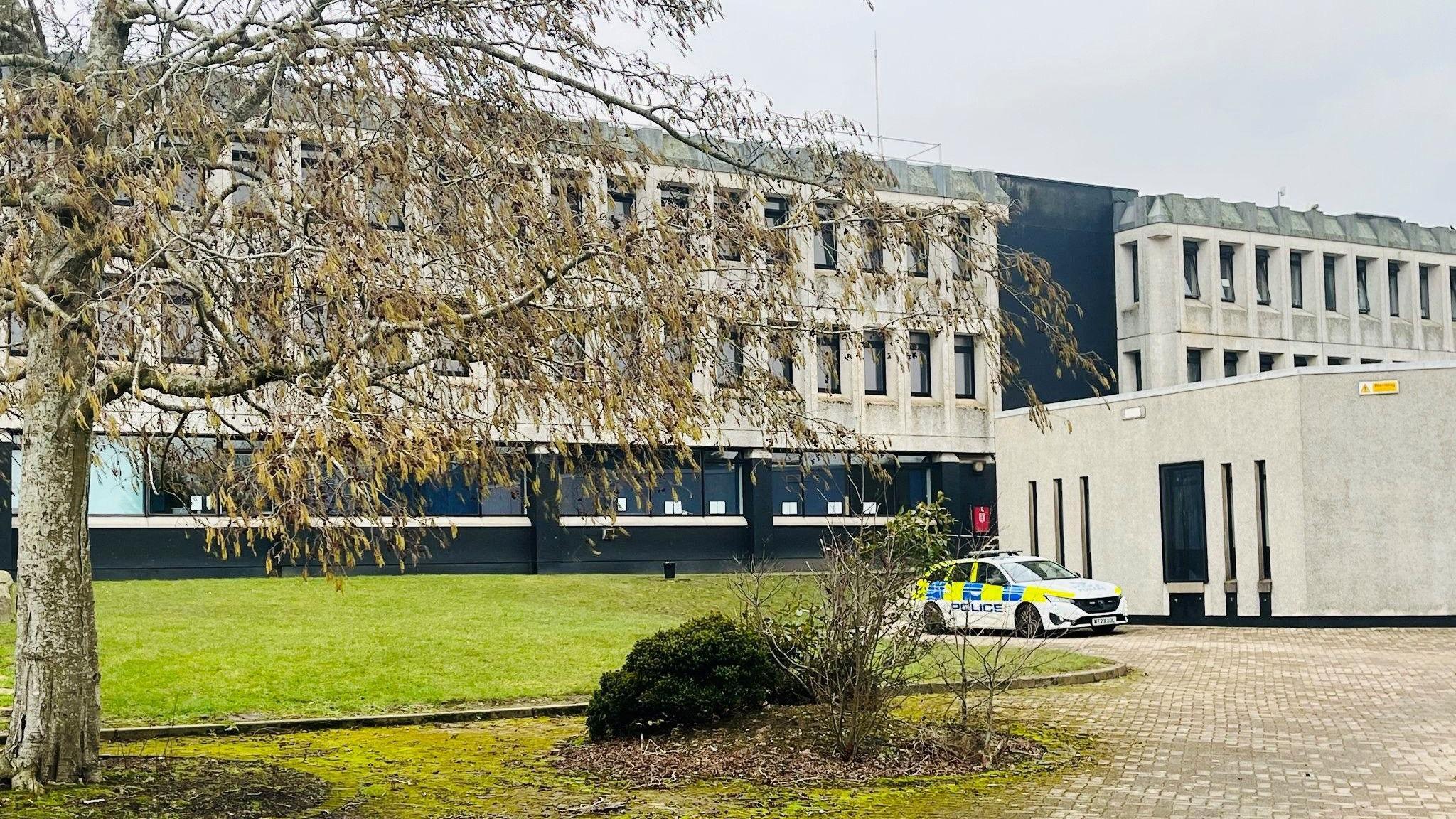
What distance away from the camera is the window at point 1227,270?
173ft

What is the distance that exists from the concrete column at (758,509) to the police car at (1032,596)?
1733 cm

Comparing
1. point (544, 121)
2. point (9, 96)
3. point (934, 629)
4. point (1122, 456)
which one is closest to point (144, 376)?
point (9, 96)

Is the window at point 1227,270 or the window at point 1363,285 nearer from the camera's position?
the window at point 1227,270

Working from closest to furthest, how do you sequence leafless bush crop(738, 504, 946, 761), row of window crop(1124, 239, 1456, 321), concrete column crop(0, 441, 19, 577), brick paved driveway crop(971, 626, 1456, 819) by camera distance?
1. brick paved driveway crop(971, 626, 1456, 819)
2. leafless bush crop(738, 504, 946, 761)
3. concrete column crop(0, 441, 19, 577)
4. row of window crop(1124, 239, 1456, 321)

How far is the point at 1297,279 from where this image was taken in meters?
54.2

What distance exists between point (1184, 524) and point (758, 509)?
17.6 metres

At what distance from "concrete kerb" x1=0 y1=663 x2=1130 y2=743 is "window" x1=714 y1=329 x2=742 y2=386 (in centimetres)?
505

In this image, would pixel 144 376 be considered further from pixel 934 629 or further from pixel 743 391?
pixel 934 629

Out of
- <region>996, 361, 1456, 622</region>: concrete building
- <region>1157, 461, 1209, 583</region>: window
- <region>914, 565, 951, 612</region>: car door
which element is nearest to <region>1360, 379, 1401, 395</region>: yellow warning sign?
<region>996, 361, 1456, 622</region>: concrete building

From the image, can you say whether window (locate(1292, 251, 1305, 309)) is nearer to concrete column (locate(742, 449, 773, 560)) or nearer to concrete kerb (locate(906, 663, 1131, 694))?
concrete column (locate(742, 449, 773, 560))

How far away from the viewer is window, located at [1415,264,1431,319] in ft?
186

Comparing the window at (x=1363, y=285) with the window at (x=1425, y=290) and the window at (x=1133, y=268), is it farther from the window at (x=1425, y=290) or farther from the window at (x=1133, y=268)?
the window at (x=1133, y=268)

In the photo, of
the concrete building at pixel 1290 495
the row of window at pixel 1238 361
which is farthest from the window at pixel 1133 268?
the concrete building at pixel 1290 495

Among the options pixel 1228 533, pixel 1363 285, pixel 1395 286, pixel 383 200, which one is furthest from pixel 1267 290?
pixel 383 200
